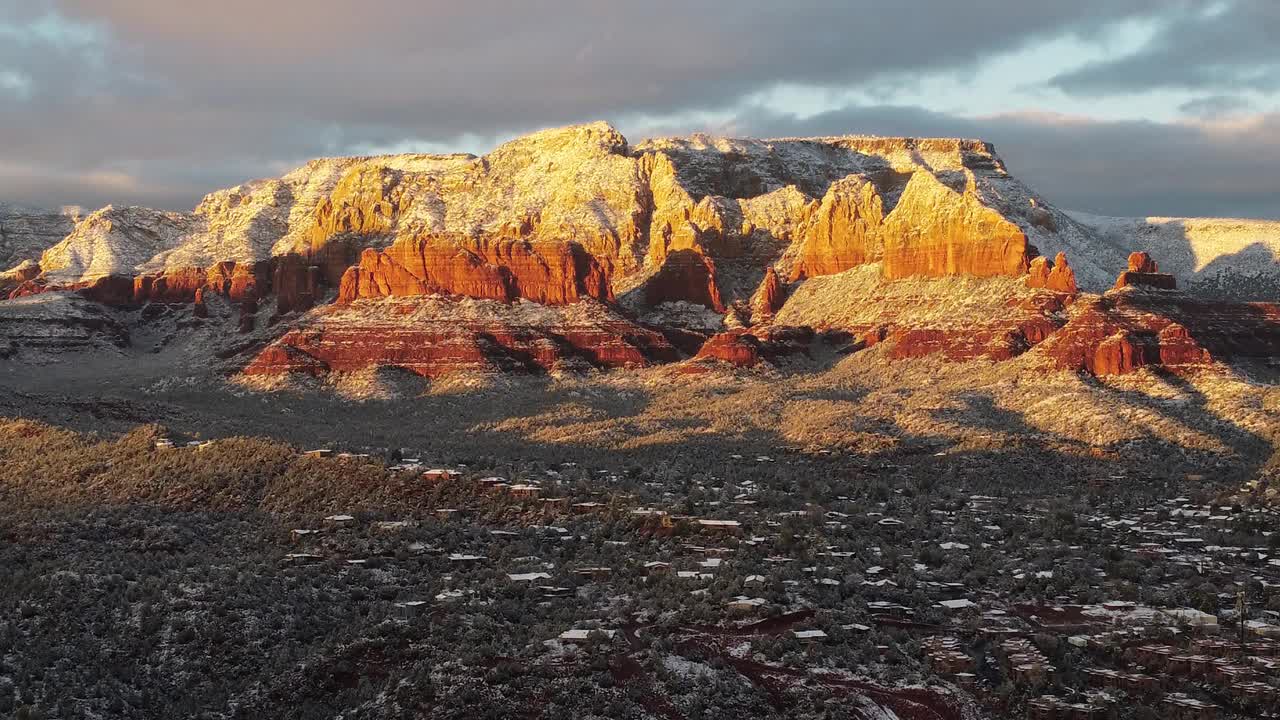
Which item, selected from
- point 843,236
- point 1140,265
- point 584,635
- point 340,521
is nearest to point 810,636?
point 584,635

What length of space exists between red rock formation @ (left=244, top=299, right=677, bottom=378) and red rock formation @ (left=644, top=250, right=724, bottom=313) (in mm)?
13900

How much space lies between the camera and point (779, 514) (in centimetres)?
3716

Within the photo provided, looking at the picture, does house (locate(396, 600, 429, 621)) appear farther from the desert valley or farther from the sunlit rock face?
the sunlit rock face

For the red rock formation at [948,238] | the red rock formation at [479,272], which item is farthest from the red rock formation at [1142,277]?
the red rock formation at [479,272]

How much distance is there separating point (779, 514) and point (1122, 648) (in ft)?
55.6

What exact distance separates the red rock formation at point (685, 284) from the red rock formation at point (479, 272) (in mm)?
6653

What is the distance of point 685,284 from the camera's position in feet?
457

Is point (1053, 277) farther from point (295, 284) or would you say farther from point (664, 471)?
point (295, 284)

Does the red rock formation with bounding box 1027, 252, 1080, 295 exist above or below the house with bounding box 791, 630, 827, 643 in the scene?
above

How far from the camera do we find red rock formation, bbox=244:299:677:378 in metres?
113

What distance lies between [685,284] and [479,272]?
27652mm

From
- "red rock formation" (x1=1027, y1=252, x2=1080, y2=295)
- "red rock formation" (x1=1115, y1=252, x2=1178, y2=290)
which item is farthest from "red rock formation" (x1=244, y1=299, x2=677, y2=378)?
"red rock formation" (x1=1115, y1=252, x2=1178, y2=290)

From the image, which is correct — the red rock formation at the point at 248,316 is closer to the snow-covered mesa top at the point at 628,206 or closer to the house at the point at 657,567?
the snow-covered mesa top at the point at 628,206

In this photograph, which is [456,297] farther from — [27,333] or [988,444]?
[988,444]
